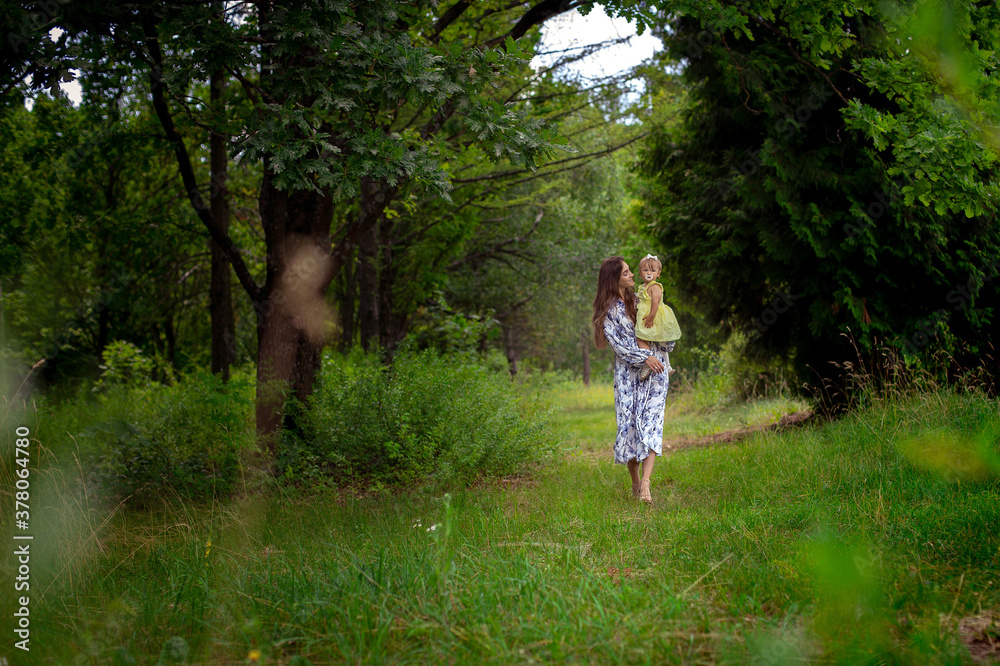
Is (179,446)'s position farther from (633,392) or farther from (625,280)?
(625,280)

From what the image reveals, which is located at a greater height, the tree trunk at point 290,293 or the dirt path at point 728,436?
the tree trunk at point 290,293

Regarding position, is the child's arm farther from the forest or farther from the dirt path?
the dirt path

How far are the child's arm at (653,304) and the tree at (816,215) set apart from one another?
8.04 ft

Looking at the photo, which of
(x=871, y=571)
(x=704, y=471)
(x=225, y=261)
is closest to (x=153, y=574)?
(x=871, y=571)

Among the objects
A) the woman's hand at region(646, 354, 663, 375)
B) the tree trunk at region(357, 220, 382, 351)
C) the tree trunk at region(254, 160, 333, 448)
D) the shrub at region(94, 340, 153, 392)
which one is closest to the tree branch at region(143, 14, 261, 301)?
the tree trunk at region(254, 160, 333, 448)

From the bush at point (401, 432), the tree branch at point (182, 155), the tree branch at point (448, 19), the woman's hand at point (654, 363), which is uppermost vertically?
the tree branch at point (448, 19)

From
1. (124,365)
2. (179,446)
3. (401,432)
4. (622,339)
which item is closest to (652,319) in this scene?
(622,339)

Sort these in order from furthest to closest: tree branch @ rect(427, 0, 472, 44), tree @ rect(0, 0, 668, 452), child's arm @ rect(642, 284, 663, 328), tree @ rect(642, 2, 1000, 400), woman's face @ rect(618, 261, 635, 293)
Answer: tree @ rect(642, 2, 1000, 400) → tree branch @ rect(427, 0, 472, 44) → woman's face @ rect(618, 261, 635, 293) → child's arm @ rect(642, 284, 663, 328) → tree @ rect(0, 0, 668, 452)

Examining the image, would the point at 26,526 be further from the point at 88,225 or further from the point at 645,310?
the point at 88,225

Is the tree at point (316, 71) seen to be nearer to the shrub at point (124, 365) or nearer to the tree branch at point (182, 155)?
the tree branch at point (182, 155)

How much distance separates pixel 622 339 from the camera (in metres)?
5.84

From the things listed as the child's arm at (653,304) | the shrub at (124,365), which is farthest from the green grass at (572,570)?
the shrub at (124,365)

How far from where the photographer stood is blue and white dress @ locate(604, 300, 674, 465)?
5.66 m

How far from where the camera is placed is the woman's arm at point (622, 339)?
18.8ft
